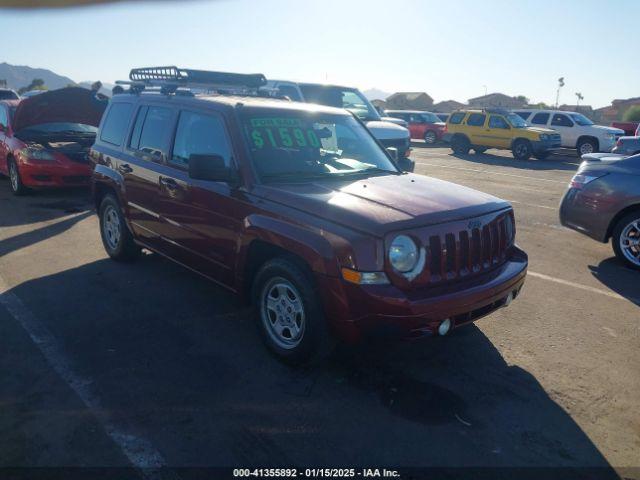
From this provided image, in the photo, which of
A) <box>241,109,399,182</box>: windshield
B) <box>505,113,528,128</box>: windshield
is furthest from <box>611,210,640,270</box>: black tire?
<box>505,113,528,128</box>: windshield

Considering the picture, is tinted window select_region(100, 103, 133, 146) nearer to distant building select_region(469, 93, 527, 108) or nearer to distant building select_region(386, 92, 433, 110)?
distant building select_region(386, 92, 433, 110)

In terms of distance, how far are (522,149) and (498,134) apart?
134 centimetres

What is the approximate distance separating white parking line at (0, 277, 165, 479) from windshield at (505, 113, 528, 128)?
20.2 metres

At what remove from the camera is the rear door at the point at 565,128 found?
21.3 metres

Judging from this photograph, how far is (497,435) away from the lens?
3.11 m

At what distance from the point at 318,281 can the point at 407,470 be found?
1240mm

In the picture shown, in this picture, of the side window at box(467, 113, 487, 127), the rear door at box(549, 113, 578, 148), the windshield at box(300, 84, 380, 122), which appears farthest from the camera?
the side window at box(467, 113, 487, 127)

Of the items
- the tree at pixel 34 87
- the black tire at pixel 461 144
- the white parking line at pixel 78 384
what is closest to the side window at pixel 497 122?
the black tire at pixel 461 144

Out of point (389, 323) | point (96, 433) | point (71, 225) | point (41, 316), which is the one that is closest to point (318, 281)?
point (389, 323)

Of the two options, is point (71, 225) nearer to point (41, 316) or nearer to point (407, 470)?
point (41, 316)

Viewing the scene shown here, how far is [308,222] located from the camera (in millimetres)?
3430

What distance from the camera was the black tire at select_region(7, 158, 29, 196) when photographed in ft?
31.4

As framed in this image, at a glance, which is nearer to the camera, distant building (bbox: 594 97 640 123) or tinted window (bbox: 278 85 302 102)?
tinted window (bbox: 278 85 302 102)

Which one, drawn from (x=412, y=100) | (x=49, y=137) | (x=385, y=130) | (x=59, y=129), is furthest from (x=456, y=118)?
(x=412, y=100)
